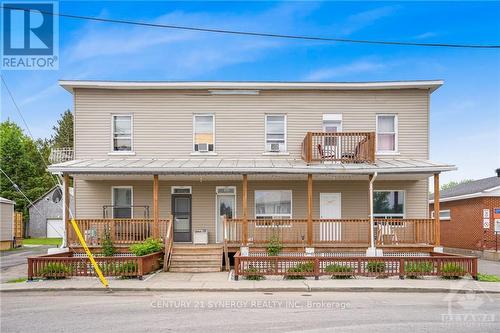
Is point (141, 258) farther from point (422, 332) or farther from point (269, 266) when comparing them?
point (422, 332)

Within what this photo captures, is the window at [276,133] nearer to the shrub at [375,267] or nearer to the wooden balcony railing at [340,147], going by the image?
the wooden balcony railing at [340,147]

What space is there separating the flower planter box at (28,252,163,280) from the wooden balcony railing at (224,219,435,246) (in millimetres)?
4319

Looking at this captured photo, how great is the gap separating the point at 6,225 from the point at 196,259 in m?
17.4

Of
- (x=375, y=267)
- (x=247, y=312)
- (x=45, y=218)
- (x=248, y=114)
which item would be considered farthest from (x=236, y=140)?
(x=45, y=218)

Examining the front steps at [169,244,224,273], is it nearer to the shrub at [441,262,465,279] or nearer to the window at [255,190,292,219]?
the window at [255,190,292,219]

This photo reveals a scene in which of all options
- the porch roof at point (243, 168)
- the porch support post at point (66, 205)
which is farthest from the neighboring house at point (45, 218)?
the porch roof at point (243, 168)

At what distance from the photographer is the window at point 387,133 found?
21.6m

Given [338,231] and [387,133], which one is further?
[387,133]

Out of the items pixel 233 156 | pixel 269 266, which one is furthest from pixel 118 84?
pixel 269 266

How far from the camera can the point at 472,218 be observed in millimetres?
26141

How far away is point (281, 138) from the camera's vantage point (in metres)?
21.7

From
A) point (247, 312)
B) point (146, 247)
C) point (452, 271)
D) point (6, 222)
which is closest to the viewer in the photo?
point (247, 312)

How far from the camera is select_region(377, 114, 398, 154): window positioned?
70.7 feet

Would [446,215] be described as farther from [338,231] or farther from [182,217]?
[182,217]
